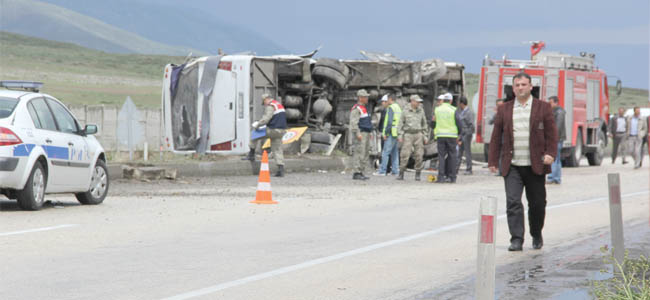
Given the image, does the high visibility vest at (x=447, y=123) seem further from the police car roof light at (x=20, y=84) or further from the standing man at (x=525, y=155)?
the standing man at (x=525, y=155)

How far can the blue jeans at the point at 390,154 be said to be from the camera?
23500 millimetres

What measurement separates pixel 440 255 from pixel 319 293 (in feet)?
8.34

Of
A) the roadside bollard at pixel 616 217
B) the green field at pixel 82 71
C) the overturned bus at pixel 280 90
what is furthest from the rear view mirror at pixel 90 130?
the green field at pixel 82 71

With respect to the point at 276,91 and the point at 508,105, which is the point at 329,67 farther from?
the point at 508,105

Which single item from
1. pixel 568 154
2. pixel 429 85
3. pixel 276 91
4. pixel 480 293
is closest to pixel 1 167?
pixel 480 293

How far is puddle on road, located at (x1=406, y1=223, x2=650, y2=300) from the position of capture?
7613mm

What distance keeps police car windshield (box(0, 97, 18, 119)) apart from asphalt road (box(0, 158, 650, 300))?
4.00 ft

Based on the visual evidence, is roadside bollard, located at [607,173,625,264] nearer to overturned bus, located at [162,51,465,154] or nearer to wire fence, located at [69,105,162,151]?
overturned bus, located at [162,51,465,154]

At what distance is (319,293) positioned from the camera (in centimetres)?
753

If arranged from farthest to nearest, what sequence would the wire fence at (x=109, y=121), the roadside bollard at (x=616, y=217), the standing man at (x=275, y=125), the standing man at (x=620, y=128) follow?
the wire fence at (x=109, y=121) < the standing man at (x=620, y=128) < the standing man at (x=275, y=125) < the roadside bollard at (x=616, y=217)

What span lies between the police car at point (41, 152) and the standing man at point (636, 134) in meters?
18.4

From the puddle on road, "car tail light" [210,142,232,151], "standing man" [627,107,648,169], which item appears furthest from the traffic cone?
"standing man" [627,107,648,169]

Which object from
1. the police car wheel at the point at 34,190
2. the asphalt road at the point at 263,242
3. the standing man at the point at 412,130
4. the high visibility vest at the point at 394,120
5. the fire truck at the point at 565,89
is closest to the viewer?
the asphalt road at the point at 263,242

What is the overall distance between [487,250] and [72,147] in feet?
30.3
